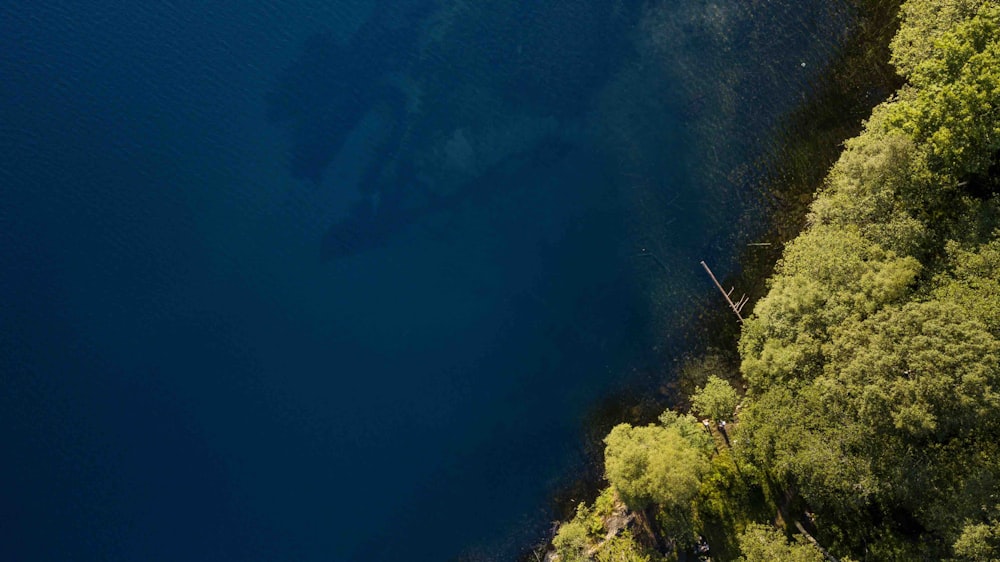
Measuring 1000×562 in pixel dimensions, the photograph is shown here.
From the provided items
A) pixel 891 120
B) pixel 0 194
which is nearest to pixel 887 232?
pixel 891 120

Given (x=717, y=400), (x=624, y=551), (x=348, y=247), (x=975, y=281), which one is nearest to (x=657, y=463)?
(x=717, y=400)

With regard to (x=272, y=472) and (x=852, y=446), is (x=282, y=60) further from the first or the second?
(x=852, y=446)

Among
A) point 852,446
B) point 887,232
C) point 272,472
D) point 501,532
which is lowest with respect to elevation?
point 272,472

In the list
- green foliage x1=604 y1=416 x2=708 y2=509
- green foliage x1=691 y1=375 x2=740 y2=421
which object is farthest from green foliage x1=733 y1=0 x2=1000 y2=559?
green foliage x1=604 y1=416 x2=708 y2=509

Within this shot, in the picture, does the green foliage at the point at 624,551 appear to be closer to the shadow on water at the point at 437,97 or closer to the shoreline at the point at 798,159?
the shoreline at the point at 798,159

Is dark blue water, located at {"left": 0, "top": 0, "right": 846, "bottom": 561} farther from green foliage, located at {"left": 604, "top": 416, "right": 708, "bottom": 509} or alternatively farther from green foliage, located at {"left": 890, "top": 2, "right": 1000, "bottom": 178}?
green foliage, located at {"left": 890, "top": 2, "right": 1000, "bottom": 178}

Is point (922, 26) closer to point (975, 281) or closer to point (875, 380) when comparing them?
point (975, 281)

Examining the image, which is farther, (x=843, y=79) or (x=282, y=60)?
(x=282, y=60)
